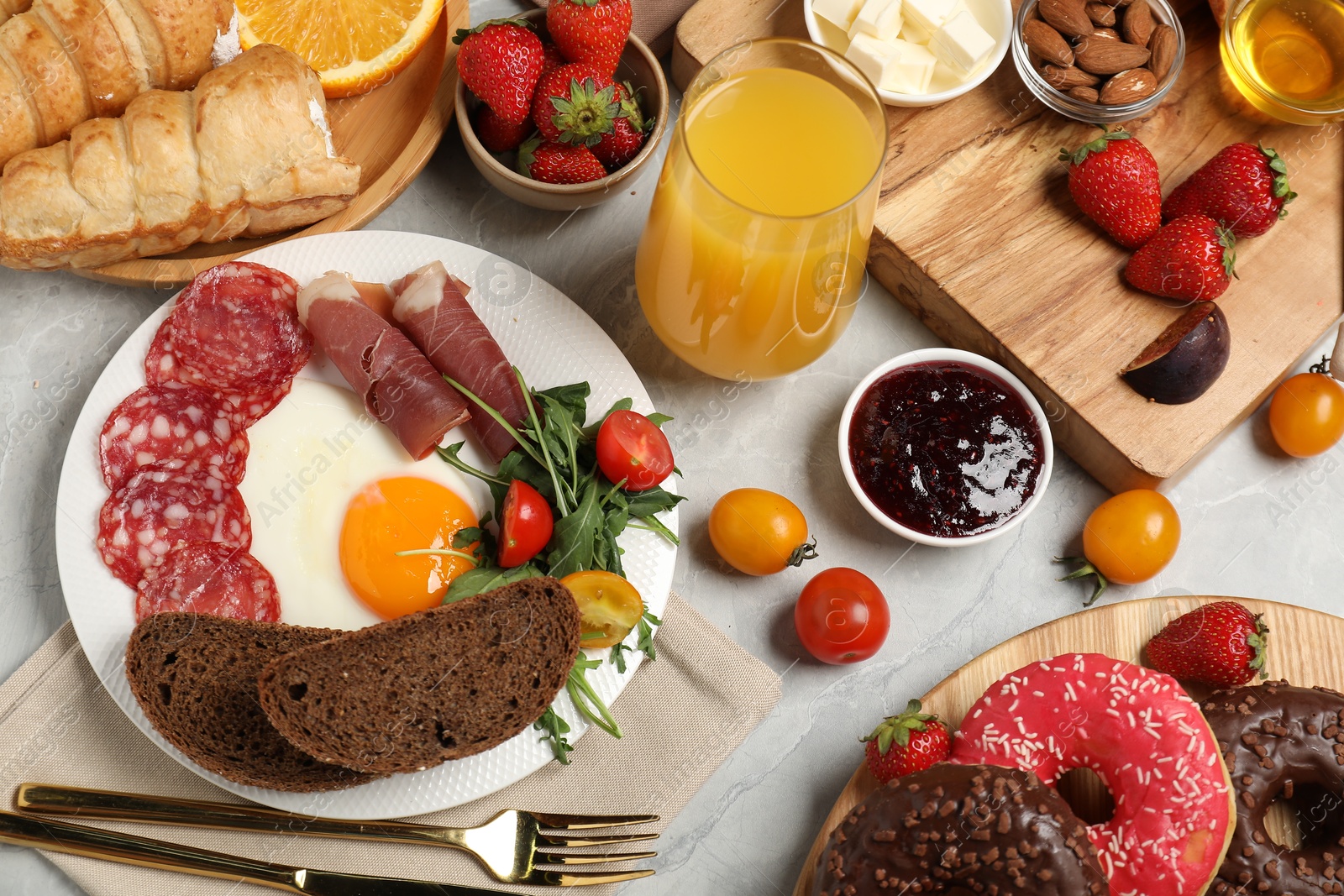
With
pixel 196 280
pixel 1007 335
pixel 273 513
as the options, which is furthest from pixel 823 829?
pixel 196 280

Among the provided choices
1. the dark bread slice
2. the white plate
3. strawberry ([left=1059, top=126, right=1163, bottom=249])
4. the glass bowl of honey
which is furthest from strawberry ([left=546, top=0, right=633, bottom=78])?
the glass bowl of honey

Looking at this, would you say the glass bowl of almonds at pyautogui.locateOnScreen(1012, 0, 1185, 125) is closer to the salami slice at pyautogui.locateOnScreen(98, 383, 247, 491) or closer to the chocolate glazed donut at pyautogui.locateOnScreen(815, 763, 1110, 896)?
the chocolate glazed donut at pyautogui.locateOnScreen(815, 763, 1110, 896)

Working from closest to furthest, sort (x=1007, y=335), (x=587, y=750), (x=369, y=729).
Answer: (x=369, y=729)
(x=587, y=750)
(x=1007, y=335)

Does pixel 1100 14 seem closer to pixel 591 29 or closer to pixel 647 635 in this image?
pixel 591 29

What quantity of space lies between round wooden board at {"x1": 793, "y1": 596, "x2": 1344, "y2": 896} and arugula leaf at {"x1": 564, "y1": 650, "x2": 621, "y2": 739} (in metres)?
0.44

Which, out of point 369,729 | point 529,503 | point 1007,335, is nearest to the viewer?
point 369,729

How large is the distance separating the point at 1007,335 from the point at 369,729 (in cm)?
136

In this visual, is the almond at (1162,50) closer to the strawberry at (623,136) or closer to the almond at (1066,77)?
the almond at (1066,77)

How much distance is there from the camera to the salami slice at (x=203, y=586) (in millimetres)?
1720

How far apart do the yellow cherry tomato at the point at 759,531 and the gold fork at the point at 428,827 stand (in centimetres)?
50

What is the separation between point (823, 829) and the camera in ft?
5.99

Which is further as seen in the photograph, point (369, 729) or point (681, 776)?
point (681, 776)

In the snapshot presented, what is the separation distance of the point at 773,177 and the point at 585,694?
0.92 m

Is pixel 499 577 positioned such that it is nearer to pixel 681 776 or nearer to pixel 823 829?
pixel 681 776
